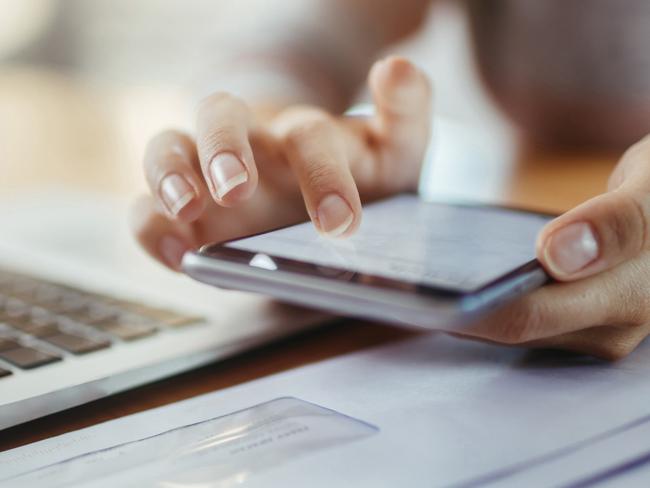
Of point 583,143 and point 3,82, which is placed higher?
point 3,82

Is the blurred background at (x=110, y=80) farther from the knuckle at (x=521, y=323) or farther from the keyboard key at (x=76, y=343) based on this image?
the knuckle at (x=521, y=323)

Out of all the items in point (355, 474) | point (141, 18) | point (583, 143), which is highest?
point (141, 18)

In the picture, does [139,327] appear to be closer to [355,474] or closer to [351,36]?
[355,474]

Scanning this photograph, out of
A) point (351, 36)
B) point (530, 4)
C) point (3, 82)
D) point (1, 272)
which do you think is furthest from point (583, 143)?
point (3, 82)

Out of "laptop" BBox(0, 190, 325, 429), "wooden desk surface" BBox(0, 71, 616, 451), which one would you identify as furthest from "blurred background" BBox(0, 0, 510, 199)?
"laptop" BBox(0, 190, 325, 429)

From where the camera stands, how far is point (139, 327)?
0.35m

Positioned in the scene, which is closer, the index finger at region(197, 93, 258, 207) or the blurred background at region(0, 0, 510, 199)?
the index finger at region(197, 93, 258, 207)

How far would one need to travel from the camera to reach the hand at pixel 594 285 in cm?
27

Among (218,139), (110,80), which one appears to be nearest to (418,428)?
(218,139)

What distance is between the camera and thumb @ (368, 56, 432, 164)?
0.45 meters

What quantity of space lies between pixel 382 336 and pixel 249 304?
67mm

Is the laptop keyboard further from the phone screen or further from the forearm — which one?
the forearm

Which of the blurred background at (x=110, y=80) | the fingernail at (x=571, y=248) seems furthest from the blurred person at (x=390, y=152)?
the blurred background at (x=110, y=80)

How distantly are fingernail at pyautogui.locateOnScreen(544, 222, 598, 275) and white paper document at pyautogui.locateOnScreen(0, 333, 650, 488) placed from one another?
0.05 meters
